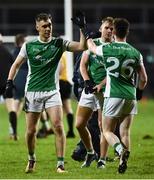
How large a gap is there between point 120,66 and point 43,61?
3.67 feet

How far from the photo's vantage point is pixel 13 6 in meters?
42.9

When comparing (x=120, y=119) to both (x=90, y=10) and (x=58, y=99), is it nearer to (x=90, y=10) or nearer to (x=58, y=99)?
(x=58, y=99)

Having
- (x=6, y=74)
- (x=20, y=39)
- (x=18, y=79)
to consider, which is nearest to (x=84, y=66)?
(x=6, y=74)

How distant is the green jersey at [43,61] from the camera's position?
14.5 metres

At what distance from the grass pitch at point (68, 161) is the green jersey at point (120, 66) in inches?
44.0

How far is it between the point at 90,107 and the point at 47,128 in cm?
684

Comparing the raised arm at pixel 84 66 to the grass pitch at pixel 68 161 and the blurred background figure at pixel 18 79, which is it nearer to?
the grass pitch at pixel 68 161

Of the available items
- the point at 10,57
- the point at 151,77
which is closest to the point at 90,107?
the point at 10,57

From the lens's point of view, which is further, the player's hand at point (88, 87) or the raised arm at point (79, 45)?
the player's hand at point (88, 87)

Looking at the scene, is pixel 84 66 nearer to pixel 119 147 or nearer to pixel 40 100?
pixel 40 100

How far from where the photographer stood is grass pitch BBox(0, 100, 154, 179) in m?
14.1

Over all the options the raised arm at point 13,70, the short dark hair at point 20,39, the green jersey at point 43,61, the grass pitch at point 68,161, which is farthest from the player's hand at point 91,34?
the short dark hair at point 20,39

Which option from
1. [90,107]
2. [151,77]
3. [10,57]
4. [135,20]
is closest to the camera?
[90,107]

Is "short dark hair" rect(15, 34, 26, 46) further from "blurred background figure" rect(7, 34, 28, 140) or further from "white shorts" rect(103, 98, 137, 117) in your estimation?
"white shorts" rect(103, 98, 137, 117)
